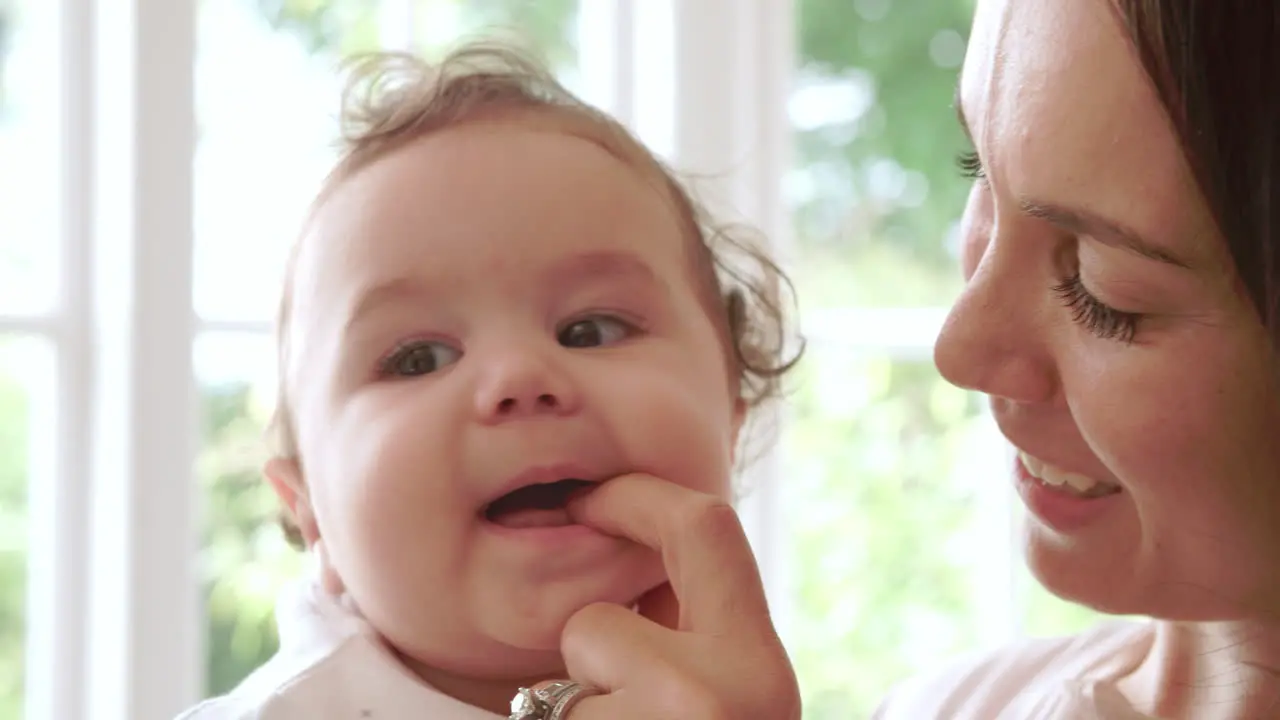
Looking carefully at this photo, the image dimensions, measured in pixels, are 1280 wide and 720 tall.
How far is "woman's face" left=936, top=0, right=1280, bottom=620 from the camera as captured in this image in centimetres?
86

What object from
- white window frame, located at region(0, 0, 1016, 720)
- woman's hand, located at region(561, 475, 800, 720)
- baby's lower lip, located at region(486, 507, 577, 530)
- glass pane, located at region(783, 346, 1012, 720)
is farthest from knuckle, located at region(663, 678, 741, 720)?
glass pane, located at region(783, 346, 1012, 720)

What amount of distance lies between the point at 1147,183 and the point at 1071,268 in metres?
0.10

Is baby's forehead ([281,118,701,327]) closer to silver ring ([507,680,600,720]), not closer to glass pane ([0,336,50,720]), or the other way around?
silver ring ([507,680,600,720])

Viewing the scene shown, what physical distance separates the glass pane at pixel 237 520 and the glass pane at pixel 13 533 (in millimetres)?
246

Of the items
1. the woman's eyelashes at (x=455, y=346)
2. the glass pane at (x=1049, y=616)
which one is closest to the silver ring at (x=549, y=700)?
the woman's eyelashes at (x=455, y=346)

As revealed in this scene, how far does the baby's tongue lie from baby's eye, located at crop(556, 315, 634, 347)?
0.14m

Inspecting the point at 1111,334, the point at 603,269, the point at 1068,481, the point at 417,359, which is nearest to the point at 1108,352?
the point at 1111,334

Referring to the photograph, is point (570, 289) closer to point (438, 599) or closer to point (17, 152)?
point (438, 599)

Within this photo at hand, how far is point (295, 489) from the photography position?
1.20 meters

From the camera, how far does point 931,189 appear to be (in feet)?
10.8

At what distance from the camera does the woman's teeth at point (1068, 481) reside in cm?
102

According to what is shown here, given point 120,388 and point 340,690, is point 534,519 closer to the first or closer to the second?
point 340,690

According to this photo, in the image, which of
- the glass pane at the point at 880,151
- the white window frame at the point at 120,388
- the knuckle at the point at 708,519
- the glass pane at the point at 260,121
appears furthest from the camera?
the glass pane at the point at 880,151

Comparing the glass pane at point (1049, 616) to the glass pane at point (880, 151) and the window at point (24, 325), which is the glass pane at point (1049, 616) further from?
the window at point (24, 325)
